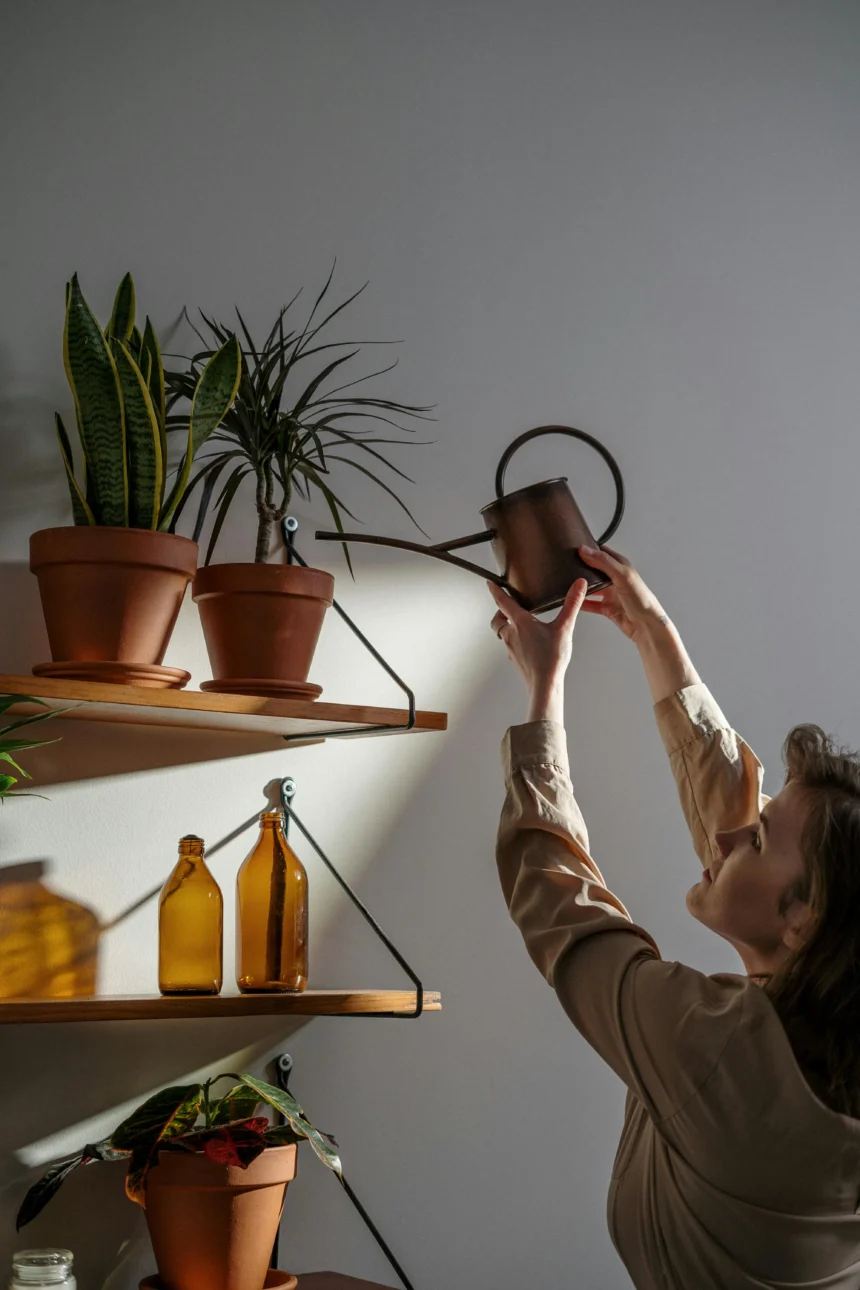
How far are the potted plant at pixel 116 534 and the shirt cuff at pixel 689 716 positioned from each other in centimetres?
59

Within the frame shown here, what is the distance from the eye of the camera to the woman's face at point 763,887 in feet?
3.79

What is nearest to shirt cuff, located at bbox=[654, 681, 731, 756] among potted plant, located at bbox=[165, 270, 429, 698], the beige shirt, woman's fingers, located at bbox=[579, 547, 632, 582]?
woman's fingers, located at bbox=[579, 547, 632, 582]

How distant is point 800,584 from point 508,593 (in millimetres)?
892

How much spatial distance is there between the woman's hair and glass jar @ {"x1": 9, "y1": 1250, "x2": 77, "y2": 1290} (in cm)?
77

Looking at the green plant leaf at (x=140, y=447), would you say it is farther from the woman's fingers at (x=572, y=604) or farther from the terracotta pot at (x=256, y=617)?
the woman's fingers at (x=572, y=604)

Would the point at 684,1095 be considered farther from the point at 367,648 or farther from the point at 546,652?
the point at 367,648

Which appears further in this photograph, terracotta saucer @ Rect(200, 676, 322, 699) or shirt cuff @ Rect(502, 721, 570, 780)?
terracotta saucer @ Rect(200, 676, 322, 699)

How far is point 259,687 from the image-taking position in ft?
4.44

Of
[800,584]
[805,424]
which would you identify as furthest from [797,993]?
[805,424]

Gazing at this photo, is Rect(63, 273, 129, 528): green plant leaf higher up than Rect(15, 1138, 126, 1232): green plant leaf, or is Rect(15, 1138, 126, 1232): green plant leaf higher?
Rect(63, 273, 129, 528): green plant leaf

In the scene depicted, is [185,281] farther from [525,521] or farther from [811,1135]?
[811,1135]

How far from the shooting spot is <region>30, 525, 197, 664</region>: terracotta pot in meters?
Result: 1.25

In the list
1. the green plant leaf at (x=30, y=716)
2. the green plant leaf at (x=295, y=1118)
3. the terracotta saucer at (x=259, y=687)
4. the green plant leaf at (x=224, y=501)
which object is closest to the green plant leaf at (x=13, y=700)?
the green plant leaf at (x=30, y=716)

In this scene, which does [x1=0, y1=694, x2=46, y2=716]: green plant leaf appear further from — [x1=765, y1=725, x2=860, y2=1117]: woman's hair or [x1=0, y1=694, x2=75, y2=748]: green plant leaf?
[x1=765, y1=725, x2=860, y2=1117]: woman's hair
